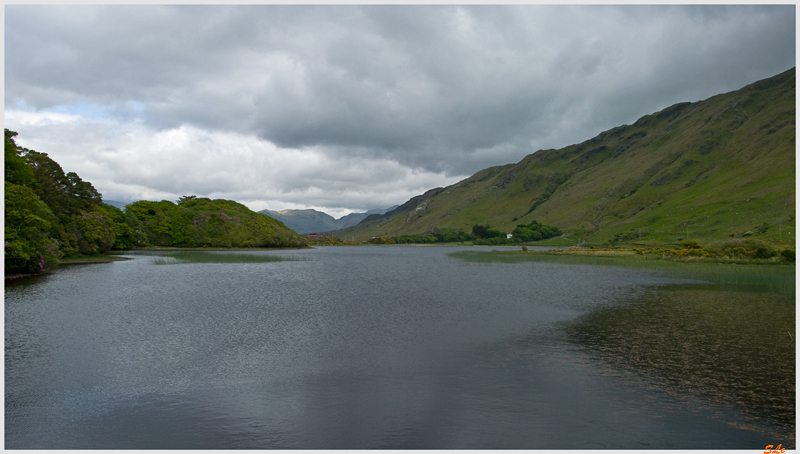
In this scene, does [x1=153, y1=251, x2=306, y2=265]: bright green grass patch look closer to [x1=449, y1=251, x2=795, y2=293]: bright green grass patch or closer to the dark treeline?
the dark treeline

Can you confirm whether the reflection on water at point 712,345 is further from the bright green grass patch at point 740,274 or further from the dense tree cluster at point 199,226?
the dense tree cluster at point 199,226

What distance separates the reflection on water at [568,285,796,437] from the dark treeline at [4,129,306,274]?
63.5 meters

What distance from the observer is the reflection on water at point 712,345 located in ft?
61.2

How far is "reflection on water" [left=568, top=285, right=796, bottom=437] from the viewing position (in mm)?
18656

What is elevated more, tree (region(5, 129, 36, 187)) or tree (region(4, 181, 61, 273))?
tree (region(5, 129, 36, 187))

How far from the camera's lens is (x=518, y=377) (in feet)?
68.5

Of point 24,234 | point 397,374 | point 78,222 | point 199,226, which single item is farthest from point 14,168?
point 199,226

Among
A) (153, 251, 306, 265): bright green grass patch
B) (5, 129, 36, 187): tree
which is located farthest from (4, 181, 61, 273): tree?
(153, 251, 306, 265): bright green grass patch

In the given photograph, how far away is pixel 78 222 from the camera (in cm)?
8831

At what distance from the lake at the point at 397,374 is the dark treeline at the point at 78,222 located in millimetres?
21010

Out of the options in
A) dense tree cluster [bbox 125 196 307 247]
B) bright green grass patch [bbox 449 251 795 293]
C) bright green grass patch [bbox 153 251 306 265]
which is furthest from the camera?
dense tree cluster [bbox 125 196 307 247]

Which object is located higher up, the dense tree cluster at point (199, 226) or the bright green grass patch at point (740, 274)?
the dense tree cluster at point (199, 226)

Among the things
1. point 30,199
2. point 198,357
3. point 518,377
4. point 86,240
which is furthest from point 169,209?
point 518,377

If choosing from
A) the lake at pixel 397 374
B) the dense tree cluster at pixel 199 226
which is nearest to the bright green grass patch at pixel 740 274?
the lake at pixel 397 374
